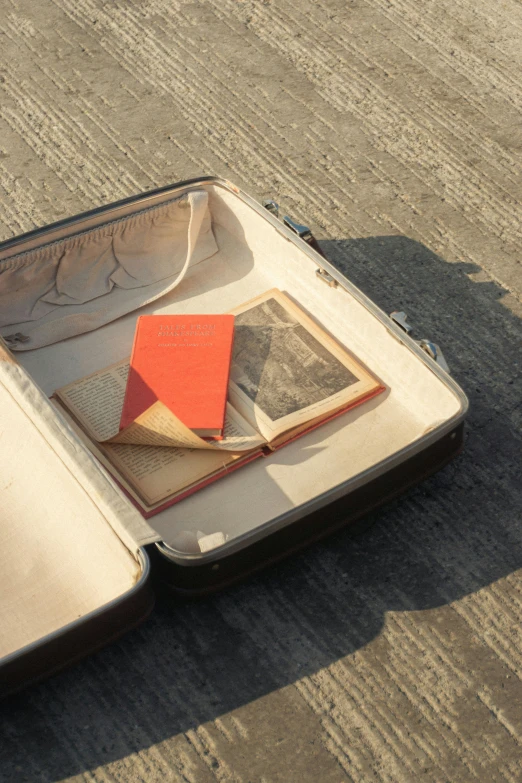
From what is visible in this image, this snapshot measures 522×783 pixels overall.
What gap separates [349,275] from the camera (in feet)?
6.26

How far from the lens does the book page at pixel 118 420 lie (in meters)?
1.46

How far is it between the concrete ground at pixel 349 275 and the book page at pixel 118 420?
0.69 ft

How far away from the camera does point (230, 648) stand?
1.38 meters

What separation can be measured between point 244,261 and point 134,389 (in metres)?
0.37

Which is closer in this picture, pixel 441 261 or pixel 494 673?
pixel 494 673

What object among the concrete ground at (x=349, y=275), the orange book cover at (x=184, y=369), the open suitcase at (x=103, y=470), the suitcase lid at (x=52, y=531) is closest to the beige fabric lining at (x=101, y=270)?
the open suitcase at (x=103, y=470)

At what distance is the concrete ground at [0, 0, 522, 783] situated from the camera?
1297mm

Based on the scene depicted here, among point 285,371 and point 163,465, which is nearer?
point 163,465

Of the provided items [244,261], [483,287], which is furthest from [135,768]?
[483,287]

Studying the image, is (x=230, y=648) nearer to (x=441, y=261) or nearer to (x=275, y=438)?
(x=275, y=438)

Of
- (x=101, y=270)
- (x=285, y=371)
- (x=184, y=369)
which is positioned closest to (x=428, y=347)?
(x=285, y=371)

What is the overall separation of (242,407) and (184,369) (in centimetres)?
12

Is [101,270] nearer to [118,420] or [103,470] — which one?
[118,420]

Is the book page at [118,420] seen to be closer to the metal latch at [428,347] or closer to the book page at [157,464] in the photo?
the book page at [157,464]
